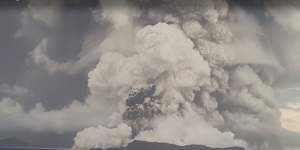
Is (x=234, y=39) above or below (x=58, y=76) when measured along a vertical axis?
above

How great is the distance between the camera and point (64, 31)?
5.34 metres

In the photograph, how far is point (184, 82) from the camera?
5164 millimetres

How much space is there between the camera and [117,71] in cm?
521

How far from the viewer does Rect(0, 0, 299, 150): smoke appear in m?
5.15

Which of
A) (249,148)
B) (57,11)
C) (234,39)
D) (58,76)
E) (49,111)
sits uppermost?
→ (57,11)

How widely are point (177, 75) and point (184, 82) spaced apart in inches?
3.9

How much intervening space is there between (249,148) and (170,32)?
1406 millimetres

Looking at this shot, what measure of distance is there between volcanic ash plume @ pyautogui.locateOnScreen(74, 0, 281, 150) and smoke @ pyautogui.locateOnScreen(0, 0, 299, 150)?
1cm

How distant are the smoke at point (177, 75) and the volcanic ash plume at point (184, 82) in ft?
0.03

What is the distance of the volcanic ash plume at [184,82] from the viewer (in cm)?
514

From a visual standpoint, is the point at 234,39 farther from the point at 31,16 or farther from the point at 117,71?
the point at 31,16

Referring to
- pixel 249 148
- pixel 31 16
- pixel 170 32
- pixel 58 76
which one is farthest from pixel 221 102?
pixel 31 16

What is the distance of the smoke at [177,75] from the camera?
5.15 m

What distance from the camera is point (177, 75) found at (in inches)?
204
